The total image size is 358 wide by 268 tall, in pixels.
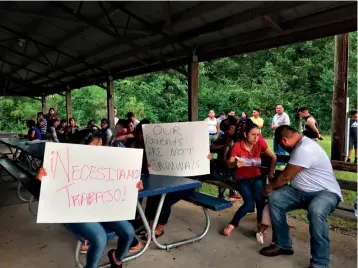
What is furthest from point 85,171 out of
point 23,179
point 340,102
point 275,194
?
point 340,102

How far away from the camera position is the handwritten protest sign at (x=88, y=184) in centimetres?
198

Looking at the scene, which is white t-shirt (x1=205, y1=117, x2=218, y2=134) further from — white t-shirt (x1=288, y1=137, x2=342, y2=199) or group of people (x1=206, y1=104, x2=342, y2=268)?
white t-shirt (x1=288, y1=137, x2=342, y2=199)

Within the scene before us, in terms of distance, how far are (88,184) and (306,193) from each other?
1.86m

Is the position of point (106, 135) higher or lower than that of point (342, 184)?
higher

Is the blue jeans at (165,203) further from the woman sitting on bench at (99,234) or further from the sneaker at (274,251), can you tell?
the sneaker at (274,251)

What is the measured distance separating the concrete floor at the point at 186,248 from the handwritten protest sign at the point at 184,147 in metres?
0.76

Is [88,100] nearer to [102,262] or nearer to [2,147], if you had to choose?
[2,147]

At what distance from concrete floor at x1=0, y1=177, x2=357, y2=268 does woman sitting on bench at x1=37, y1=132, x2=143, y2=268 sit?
369mm

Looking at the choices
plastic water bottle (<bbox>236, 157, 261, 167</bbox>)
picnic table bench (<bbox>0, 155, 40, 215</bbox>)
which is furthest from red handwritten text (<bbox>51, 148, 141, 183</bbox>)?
plastic water bottle (<bbox>236, 157, 261, 167</bbox>)

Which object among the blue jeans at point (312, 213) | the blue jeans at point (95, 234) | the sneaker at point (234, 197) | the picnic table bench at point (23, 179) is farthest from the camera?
the sneaker at point (234, 197)

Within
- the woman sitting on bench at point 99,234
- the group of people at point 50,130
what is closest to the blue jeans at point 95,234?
the woman sitting on bench at point 99,234

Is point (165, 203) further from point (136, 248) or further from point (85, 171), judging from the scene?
point (85, 171)

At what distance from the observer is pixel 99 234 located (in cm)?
212

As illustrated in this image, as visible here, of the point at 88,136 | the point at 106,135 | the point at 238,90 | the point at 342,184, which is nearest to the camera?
the point at 88,136
